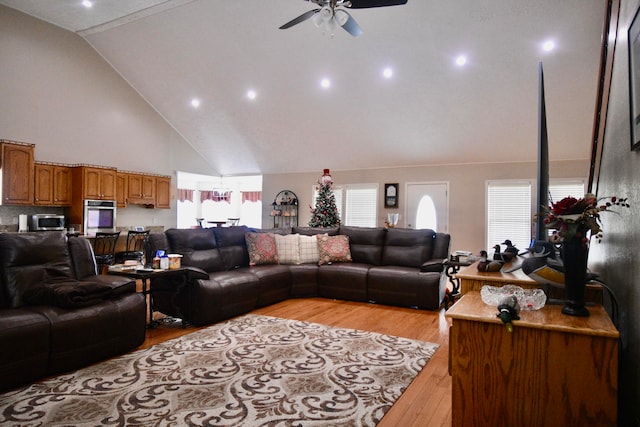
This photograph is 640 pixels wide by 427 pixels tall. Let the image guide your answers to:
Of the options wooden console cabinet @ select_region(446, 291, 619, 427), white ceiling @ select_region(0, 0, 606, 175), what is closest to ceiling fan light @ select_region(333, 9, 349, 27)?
white ceiling @ select_region(0, 0, 606, 175)

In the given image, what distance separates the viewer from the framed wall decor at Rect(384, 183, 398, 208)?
8.03 metres

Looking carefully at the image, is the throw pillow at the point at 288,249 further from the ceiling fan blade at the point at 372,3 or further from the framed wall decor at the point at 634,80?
the framed wall decor at the point at 634,80

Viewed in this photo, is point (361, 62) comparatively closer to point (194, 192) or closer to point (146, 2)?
point (146, 2)

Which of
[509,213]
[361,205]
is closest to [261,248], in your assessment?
[361,205]

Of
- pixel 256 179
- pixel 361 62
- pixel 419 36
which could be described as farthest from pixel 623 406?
pixel 256 179

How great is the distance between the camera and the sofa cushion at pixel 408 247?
Result: 5.20 metres

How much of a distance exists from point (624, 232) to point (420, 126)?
205 inches

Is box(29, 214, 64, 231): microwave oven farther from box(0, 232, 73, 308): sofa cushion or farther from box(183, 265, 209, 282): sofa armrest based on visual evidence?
box(183, 265, 209, 282): sofa armrest

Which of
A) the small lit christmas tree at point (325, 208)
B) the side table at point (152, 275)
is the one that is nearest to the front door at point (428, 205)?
the small lit christmas tree at point (325, 208)

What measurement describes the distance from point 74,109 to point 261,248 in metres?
4.95

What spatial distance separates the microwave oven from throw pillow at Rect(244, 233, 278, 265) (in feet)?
12.3

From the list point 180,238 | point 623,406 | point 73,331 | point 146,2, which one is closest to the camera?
point 623,406

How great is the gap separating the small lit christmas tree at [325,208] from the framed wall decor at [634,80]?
6.24 m

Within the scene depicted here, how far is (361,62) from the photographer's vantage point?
5805 mm
